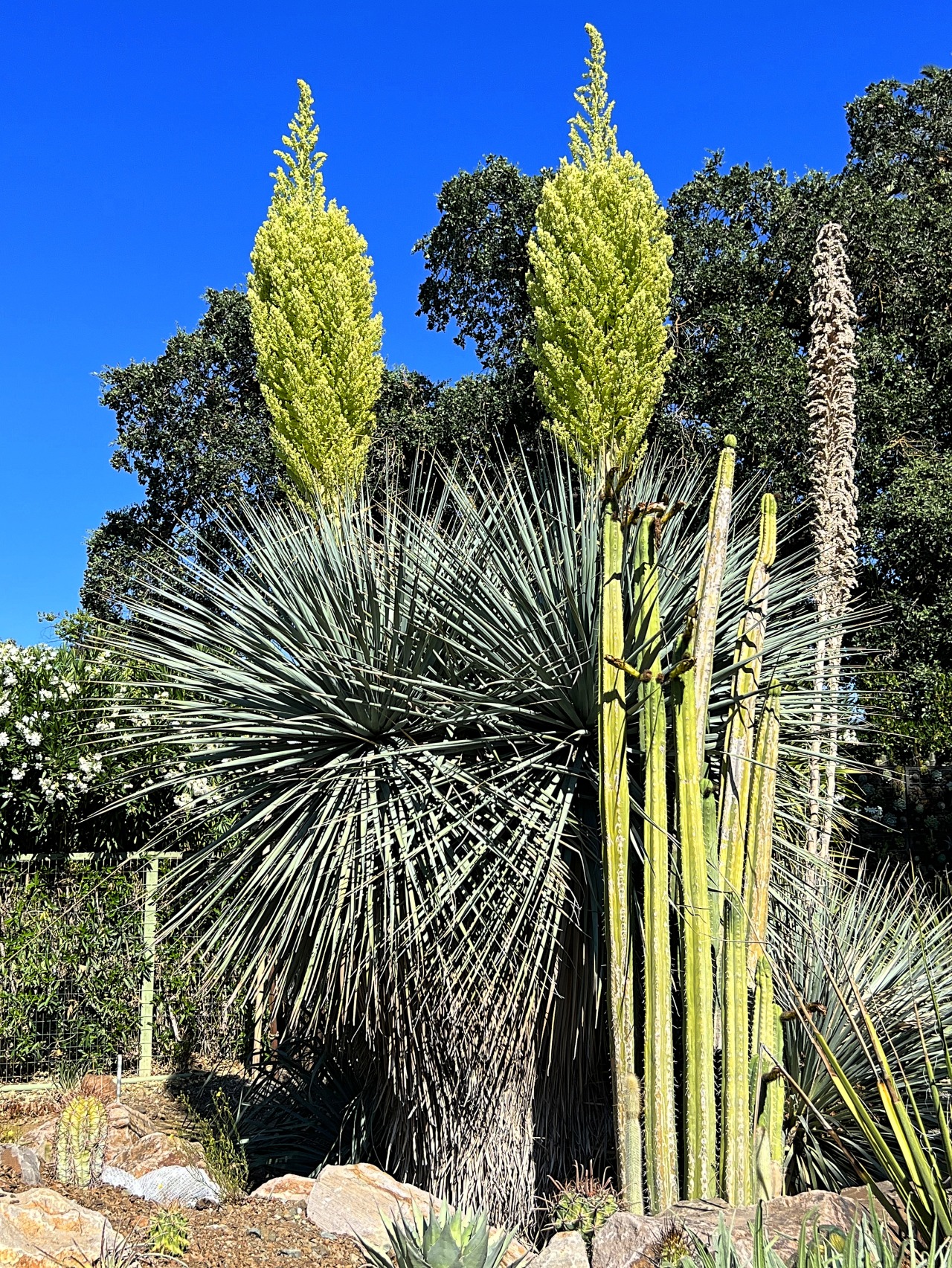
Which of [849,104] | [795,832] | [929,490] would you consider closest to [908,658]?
[929,490]

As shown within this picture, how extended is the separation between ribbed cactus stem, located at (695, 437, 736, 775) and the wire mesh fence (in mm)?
3961

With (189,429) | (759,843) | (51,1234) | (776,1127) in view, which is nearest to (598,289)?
(189,429)

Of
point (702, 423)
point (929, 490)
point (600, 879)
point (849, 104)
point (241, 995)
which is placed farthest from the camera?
point (849, 104)

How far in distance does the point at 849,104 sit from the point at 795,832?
484 inches

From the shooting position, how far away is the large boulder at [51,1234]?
3.07m

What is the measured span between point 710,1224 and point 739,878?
104 centimetres

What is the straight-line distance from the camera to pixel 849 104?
13.9m

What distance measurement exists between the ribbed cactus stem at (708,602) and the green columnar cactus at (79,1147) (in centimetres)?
291

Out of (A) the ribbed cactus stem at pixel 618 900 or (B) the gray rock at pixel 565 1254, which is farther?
→ (A) the ribbed cactus stem at pixel 618 900

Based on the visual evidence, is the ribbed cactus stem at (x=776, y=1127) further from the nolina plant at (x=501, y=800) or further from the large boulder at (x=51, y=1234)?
the large boulder at (x=51, y=1234)

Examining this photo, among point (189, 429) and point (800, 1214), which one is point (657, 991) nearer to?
point (800, 1214)

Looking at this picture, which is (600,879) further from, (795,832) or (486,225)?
(486,225)

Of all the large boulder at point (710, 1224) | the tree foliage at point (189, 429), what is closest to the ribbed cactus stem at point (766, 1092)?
the large boulder at point (710, 1224)

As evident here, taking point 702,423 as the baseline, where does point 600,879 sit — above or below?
below
